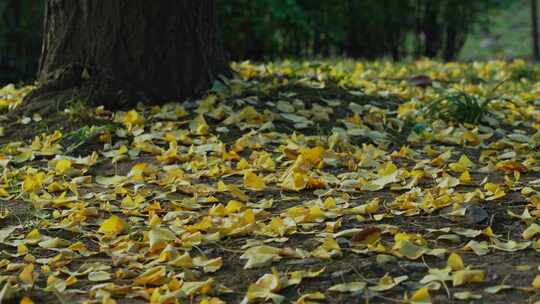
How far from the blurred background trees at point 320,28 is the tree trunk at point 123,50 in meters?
2.74

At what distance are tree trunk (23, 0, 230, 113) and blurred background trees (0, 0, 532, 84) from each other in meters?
2.74

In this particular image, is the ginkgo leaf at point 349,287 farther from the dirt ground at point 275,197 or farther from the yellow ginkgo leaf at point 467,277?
the yellow ginkgo leaf at point 467,277

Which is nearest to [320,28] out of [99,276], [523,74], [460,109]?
[523,74]

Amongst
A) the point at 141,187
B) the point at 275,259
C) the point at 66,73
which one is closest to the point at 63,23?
the point at 66,73

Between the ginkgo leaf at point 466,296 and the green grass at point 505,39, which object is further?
the green grass at point 505,39

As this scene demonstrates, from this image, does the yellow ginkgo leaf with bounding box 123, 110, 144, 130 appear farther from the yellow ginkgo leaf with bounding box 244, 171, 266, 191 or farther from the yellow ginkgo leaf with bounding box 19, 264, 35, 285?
the yellow ginkgo leaf with bounding box 19, 264, 35, 285

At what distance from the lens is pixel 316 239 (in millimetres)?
3502

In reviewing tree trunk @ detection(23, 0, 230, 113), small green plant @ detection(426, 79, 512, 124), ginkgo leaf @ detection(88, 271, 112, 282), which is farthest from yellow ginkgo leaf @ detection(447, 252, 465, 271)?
tree trunk @ detection(23, 0, 230, 113)

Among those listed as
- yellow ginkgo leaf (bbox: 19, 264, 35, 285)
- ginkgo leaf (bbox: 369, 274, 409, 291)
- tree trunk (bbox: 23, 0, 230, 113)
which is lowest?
ginkgo leaf (bbox: 369, 274, 409, 291)

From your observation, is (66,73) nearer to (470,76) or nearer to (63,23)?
(63,23)

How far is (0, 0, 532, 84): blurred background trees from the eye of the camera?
8164mm

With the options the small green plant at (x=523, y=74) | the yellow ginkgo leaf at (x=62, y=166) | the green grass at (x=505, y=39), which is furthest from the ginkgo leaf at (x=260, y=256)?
the green grass at (x=505, y=39)

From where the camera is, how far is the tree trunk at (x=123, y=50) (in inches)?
210

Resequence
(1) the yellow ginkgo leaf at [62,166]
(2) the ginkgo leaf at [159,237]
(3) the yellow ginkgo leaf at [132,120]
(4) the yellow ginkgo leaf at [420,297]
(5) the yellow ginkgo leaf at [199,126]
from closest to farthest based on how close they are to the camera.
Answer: (4) the yellow ginkgo leaf at [420,297]
(2) the ginkgo leaf at [159,237]
(1) the yellow ginkgo leaf at [62,166]
(5) the yellow ginkgo leaf at [199,126]
(3) the yellow ginkgo leaf at [132,120]
